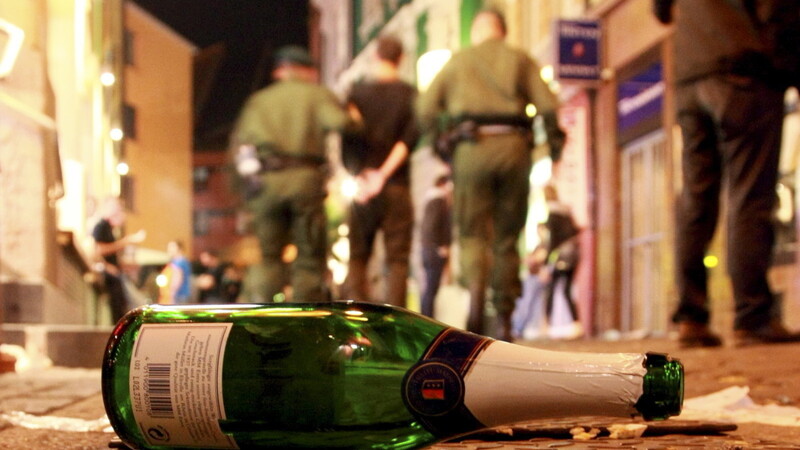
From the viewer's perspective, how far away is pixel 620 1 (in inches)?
566

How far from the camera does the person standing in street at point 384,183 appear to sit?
6797 mm

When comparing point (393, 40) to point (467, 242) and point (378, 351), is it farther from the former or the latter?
point (378, 351)

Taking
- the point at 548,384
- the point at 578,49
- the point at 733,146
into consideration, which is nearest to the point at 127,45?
the point at 733,146

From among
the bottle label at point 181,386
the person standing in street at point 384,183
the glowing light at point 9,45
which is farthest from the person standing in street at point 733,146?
the bottle label at point 181,386

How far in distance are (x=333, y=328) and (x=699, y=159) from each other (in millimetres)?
3795

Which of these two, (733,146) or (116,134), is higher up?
(116,134)

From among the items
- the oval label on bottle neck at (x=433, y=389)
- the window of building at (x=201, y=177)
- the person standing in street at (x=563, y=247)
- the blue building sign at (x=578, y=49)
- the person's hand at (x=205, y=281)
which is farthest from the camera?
the blue building sign at (x=578, y=49)

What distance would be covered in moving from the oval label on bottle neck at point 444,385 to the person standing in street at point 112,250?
441 centimetres

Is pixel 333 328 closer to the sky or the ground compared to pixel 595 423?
closer to the sky

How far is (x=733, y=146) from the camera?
16.4 ft

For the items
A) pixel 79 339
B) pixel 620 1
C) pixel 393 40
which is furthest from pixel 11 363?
pixel 620 1

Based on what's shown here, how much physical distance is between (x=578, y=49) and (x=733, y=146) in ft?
33.9

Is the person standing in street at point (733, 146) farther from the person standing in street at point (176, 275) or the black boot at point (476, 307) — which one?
the person standing in street at point (176, 275)

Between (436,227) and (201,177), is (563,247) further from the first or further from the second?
(201,177)
